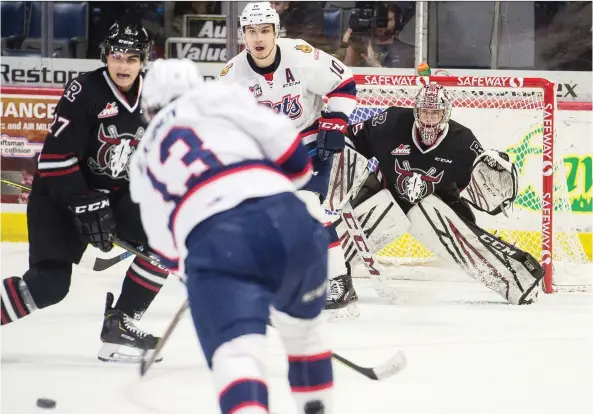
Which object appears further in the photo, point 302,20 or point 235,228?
point 302,20

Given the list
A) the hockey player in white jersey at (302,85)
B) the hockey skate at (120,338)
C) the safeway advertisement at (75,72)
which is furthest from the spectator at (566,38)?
the hockey skate at (120,338)

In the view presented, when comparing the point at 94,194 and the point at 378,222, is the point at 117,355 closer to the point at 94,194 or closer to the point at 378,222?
the point at 94,194

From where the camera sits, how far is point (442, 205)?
13.8 ft

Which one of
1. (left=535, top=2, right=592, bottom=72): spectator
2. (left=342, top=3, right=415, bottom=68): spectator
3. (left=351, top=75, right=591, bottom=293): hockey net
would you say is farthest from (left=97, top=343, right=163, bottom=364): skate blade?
(left=535, top=2, right=592, bottom=72): spectator

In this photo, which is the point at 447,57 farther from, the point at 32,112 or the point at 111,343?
the point at 111,343

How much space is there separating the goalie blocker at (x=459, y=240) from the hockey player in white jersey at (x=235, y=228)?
2.16 m

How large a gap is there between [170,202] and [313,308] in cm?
34

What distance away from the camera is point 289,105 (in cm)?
375

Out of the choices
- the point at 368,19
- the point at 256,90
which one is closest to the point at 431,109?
the point at 256,90

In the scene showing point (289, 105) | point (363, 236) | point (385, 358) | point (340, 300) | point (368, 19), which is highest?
point (368, 19)

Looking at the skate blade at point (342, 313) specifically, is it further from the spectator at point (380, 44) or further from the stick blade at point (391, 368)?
the spectator at point (380, 44)

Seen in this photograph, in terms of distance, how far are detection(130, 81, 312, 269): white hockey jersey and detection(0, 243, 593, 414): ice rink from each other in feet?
2.79

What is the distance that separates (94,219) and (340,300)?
3.96 feet

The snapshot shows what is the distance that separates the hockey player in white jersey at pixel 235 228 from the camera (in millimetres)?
1791
